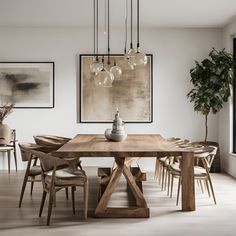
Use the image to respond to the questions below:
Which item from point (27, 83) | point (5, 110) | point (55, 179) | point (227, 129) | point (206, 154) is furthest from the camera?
point (27, 83)

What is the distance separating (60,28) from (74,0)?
6.84 feet

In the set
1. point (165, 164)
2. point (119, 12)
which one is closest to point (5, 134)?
point (119, 12)

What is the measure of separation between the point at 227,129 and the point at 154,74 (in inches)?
72.5

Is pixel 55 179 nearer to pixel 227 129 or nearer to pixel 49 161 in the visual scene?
pixel 49 161

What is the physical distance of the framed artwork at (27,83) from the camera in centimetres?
828

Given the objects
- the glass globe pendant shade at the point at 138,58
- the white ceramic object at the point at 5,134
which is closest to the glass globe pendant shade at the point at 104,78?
the glass globe pendant shade at the point at 138,58

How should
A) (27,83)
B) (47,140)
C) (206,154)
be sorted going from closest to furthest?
(206,154)
(47,140)
(27,83)

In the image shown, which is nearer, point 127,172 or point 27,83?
point 127,172

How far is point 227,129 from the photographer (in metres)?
7.83

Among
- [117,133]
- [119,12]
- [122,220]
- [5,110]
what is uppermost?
[119,12]

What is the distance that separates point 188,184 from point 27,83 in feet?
15.3

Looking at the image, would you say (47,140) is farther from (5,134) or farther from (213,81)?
(213,81)

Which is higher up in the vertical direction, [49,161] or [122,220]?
[49,161]

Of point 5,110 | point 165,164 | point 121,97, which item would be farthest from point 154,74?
point 5,110
